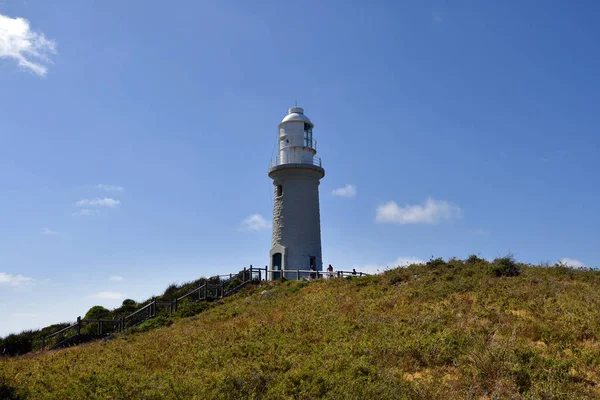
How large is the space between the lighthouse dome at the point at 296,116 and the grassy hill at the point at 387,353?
1892 cm

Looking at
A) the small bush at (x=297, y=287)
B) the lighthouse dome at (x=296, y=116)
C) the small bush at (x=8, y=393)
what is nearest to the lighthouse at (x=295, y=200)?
the lighthouse dome at (x=296, y=116)

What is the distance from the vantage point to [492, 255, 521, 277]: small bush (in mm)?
20784

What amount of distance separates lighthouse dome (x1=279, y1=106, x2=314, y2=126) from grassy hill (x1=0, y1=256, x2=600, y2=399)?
62.1 feet

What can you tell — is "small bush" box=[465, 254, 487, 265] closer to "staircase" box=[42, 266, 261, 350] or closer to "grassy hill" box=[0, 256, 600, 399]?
"grassy hill" box=[0, 256, 600, 399]

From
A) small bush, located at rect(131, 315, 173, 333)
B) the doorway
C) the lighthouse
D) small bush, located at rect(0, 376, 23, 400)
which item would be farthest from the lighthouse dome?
small bush, located at rect(0, 376, 23, 400)

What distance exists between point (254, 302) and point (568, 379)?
1760cm

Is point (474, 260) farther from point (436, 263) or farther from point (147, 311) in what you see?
point (147, 311)

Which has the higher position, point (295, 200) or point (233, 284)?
point (295, 200)

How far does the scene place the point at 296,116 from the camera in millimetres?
37188

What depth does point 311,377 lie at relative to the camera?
35.0 ft

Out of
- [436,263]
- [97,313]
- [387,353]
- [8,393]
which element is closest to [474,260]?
[436,263]

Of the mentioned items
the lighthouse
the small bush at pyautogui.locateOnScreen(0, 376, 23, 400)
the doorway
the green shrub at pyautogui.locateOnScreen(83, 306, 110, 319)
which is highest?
the lighthouse

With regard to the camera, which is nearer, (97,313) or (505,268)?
(505,268)

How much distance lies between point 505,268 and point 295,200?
1727 centimetres
